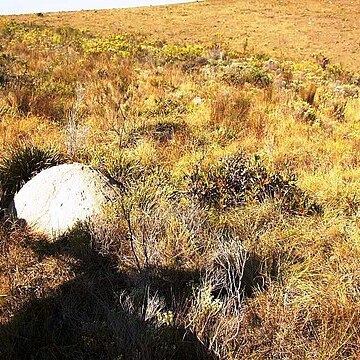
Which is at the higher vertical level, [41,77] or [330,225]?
[41,77]

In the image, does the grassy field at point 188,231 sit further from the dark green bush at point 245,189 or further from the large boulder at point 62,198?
the large boulder at point 62,198

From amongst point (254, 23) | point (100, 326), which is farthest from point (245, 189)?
point (254, 23)

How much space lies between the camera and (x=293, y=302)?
Result: 7.59 feet

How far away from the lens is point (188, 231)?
296cm

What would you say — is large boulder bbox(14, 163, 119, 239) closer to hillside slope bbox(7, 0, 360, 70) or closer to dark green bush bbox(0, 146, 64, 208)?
dark green bush bbox(0, 146, 64, 208)

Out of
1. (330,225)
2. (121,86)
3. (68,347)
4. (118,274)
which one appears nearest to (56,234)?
(118,274)

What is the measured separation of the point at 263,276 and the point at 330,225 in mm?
1076

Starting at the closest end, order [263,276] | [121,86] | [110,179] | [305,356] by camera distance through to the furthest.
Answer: [305,356] < [263,276] < [110,179] < [121,86]

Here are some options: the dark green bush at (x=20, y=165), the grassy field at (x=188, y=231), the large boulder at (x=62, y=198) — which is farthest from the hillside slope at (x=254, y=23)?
the large boulder at (x=62, y=198)

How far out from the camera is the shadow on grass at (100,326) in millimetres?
2088

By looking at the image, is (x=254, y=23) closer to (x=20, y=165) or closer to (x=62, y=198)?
(x=20, y=165)

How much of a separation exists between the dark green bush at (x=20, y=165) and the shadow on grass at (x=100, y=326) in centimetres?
166

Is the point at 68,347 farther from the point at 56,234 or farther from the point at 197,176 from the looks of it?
the point at 197,176

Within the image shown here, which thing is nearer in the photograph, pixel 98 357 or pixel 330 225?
pixel 98 357
